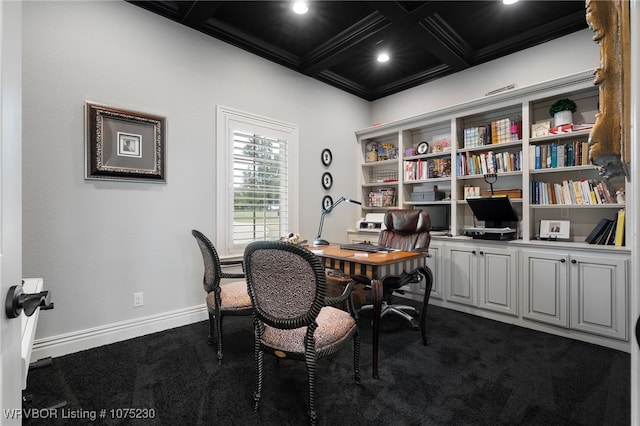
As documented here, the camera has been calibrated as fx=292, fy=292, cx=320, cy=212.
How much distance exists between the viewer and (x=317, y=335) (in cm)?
159

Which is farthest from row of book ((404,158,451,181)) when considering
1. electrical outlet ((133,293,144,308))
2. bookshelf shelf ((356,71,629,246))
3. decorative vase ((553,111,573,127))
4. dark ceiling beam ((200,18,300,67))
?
electrical outlet ((133,293,144,308))

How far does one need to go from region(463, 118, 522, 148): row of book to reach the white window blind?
225 centimetres

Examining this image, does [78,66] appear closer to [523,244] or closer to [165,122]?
[165,122]

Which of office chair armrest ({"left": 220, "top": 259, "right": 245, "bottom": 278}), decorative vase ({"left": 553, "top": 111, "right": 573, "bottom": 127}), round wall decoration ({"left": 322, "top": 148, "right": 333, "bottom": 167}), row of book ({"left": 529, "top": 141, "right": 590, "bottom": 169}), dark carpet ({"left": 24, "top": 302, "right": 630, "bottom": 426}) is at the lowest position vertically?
dark carpet ({"left": 24, "top": 302, "right": 630, "bottom": 426})

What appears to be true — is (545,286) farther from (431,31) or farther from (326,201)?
(431,31)

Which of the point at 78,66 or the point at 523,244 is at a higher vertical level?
the point at 78,66

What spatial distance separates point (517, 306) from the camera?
2.94 metres

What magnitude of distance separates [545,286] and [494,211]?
84 cm

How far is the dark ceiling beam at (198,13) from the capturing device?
263 centimetres

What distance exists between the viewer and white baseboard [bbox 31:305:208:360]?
221 centimetres

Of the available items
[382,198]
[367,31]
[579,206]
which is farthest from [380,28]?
[579,206]

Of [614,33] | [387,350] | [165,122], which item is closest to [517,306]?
[387,350]

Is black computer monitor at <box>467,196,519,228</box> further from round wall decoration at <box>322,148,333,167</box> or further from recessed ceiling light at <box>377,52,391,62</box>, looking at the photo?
recessed ceiling light at <box>377,52,391,62</box>

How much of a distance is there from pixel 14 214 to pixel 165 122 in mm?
2439
